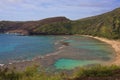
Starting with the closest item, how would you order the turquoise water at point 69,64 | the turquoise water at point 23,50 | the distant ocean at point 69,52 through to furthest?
the turquoise water at point 69,64 < the distant ocean at point 69,52 < the turquoise water at point 23,50

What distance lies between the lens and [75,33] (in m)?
193

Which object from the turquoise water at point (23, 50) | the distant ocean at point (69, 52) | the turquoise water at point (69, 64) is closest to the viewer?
the turquoise water at point (69, 64)

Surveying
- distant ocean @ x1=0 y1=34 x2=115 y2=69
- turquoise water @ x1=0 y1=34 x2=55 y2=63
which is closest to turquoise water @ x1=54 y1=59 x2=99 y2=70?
distant ocean @ x1=0 y1=34 x2=115 y2=69

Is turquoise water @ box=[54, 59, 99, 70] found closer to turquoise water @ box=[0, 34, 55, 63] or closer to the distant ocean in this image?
the distant ocean

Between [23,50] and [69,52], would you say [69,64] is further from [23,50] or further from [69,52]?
[23,50]

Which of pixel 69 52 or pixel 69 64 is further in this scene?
pixel 69 52

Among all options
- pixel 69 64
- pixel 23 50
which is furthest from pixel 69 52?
pixel 69 64

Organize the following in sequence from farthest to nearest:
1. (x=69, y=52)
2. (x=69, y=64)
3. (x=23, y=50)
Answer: (x=23, y=50) → (x=69, y=52) → (x=69, y=64)

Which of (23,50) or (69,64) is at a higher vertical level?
(69,64)

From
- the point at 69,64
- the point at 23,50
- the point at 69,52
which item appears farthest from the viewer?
the point at 23,50

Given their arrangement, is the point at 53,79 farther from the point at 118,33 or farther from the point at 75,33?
the point at 75,33

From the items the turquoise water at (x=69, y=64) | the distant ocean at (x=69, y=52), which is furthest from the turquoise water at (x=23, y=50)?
the turquoise water at (x=69, y=64)

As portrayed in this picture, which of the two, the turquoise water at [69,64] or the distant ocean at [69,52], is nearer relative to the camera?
the turquoise water at [69,64]

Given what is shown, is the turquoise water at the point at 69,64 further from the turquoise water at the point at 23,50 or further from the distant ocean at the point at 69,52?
the turquoise water at the point at 23,50
